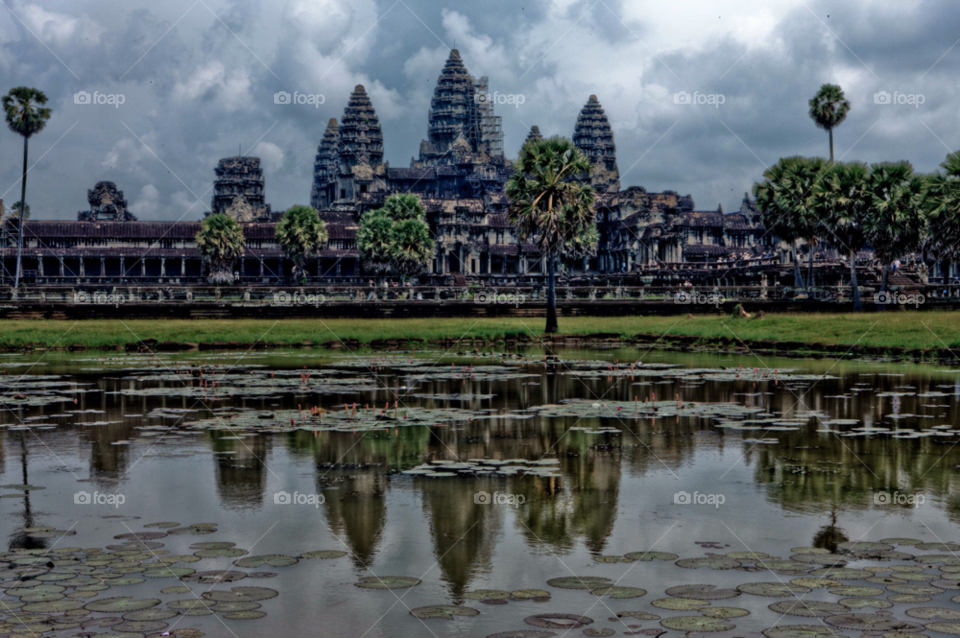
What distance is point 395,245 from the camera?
9112 cm

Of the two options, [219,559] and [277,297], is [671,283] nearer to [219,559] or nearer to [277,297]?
[277,297]

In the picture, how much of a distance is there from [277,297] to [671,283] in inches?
1818

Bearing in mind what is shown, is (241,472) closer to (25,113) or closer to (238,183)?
(25,113)

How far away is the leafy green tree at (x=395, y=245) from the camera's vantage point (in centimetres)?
9112

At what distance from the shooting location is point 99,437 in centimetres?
1709

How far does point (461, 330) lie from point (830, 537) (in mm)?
38774

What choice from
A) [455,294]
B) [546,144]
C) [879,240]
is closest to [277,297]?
[455,294]

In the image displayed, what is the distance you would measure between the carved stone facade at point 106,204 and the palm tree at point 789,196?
99498 millimetres

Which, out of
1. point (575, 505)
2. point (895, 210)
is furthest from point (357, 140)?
point (575, 505)

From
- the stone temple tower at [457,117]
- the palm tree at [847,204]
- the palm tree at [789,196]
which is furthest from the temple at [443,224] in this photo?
the palm tree at [847,204]

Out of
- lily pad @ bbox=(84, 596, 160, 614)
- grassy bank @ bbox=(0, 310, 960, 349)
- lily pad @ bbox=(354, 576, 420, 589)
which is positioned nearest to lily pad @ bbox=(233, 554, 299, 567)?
lily pad @ bbox=(354, 576, 420, 589)

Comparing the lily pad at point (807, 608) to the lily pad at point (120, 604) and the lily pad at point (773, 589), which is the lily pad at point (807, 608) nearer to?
the lily pad at point (773, 589)

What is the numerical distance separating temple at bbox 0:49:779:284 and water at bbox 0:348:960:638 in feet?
258

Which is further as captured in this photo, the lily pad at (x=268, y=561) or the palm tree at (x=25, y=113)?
the palm tree at (x=25, y=113)
